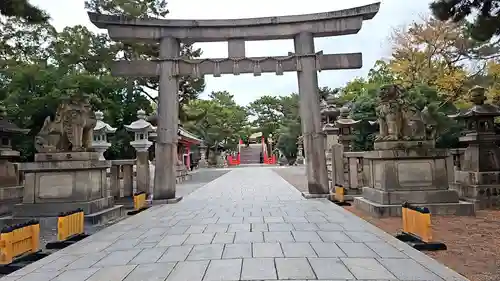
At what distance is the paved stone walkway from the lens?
4469 millimetres

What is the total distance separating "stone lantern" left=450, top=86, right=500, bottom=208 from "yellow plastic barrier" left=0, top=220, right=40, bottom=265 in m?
10.9

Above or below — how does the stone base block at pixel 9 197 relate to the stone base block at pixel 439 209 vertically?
above

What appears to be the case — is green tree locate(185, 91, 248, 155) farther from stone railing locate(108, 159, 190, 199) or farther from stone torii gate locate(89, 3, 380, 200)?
stone torii gate locate(89, 3, 380, 200)

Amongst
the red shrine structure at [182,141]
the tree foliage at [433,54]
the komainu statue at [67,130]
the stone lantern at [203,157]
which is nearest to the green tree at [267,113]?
the stone lantern at [203,157]

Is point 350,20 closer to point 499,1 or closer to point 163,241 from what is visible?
point 499,1

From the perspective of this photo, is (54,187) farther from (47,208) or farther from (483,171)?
(483,171)

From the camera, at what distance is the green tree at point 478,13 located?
22.5 feet

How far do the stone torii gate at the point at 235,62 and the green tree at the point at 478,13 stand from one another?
14.4 ft

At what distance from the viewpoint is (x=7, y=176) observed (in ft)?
35.1

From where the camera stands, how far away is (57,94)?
18.2m

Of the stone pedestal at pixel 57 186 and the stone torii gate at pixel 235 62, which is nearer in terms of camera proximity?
the stone pedestal at pixel 57 186

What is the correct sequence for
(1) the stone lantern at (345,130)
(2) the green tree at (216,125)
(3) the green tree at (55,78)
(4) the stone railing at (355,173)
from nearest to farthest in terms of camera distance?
1. (4) the stone railing at (355,173)
2. (1) the stone lantern at (345,130)
3. (3) the green tree at (55,78)
4. (2) the green tree at (216,125)

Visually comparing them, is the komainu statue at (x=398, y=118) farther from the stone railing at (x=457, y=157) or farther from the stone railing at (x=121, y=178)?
the stone railing at (x=121, y=178)

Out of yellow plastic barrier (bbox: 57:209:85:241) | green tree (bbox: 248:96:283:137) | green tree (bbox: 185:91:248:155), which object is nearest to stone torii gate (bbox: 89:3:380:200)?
yellow plastic barrier (bbox: 57:209:85:241)
